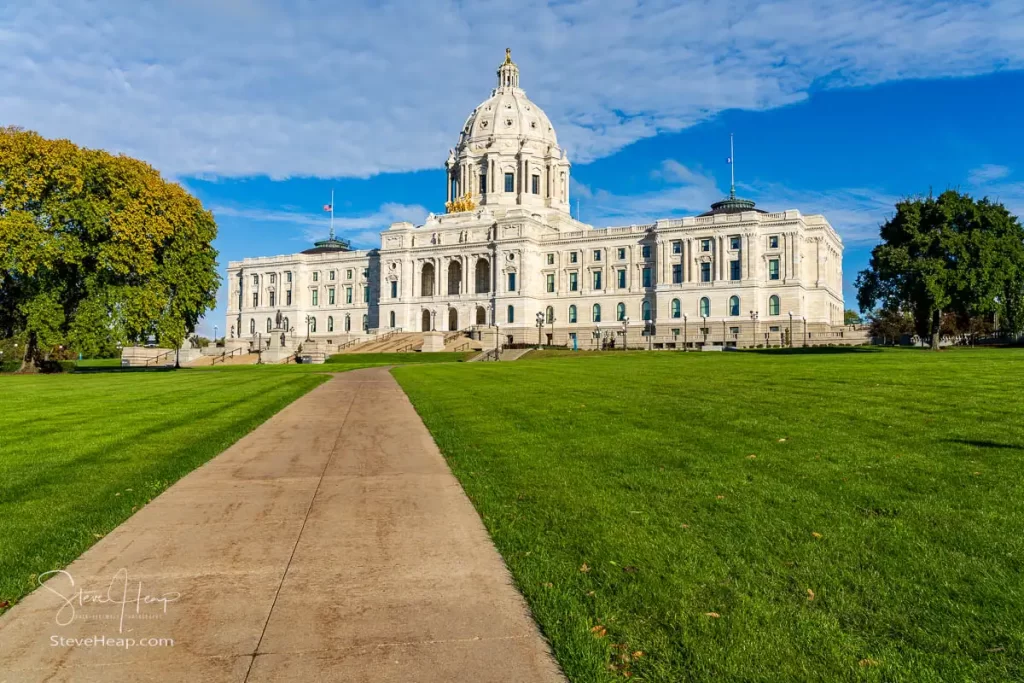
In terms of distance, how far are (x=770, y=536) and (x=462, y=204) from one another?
381 feet

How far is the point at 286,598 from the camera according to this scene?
5.93 meters

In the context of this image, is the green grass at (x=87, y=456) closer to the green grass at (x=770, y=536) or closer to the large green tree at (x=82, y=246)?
the green grass at (x=770, y=536)

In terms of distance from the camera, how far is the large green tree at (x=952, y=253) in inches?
2100

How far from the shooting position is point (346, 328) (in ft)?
418

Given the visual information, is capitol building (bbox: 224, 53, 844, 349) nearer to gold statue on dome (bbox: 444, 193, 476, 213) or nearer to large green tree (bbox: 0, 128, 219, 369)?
gold statue on dome (bbox: 444, 193, 476, 213)

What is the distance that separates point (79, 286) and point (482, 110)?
91141 mm

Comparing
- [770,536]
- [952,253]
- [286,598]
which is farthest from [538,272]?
[286,598]

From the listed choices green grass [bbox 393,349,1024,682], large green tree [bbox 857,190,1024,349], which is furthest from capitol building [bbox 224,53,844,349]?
green grass [bbox 393,349,1024,682]

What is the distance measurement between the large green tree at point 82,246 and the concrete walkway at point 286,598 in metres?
43.6

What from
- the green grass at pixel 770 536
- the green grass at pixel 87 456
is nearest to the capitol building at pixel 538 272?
the green grass at pixel 87 456

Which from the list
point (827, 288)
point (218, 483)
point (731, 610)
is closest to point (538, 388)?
point (218, 483)

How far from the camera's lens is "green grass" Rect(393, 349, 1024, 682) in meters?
4.96

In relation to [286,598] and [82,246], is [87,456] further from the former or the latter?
[82,246]

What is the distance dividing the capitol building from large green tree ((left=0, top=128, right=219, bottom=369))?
1334 inches
